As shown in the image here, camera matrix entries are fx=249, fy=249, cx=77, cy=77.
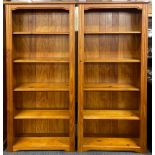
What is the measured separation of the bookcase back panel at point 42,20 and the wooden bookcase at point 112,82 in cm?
30

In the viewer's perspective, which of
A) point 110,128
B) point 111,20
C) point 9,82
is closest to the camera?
point 9,82

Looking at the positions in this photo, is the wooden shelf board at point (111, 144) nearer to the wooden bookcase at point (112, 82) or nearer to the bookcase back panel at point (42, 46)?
the wooden bookcase at point (112, 82)

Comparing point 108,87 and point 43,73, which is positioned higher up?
point 43,73

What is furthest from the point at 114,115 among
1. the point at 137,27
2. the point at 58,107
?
the point at 137,27

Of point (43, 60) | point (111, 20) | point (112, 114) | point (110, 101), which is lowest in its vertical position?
point (112, 114)

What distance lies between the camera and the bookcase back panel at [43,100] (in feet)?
11.1

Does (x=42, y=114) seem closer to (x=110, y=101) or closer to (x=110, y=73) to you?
(x=110, y=101)

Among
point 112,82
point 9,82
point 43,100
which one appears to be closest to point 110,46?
point 112,82

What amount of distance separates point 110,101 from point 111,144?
578 millimetres

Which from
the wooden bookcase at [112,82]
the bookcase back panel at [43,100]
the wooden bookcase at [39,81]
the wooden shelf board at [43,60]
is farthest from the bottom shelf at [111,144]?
the wooden shelf board at [43,60]

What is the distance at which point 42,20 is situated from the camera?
11.0 ft

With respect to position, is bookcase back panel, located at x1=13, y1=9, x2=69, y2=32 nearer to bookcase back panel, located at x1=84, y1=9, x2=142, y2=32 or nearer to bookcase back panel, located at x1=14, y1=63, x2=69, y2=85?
bookcase back panel, located at x1=84, y1=9, x2=142, y2=32

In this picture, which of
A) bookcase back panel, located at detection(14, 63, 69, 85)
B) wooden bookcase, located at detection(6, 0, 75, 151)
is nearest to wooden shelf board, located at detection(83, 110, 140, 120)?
wooden bookcase, located at detection(6, 0, 75, 151)

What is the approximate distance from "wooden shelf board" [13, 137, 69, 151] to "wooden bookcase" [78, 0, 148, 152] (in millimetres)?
239
